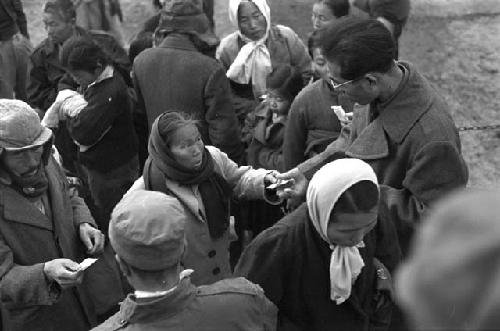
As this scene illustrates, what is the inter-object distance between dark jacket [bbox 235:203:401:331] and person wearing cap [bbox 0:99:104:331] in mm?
872

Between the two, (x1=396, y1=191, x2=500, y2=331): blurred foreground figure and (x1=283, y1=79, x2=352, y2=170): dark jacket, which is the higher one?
(x1=396, y1=191, x2=500, y2=331): blurred foreground figure

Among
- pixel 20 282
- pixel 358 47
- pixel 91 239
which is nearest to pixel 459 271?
pixel 358 47

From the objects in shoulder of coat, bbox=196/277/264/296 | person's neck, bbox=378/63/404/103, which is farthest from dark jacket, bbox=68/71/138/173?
shoulder of coat, bbox=196/277/264/296

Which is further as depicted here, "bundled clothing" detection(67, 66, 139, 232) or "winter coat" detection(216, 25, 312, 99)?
"winter coat" detection(216, 25, 312, 99)

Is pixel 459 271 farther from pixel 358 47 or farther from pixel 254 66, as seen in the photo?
pixel 254 66

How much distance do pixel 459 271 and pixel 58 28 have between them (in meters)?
5.64

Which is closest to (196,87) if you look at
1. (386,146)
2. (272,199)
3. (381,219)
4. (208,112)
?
(208,112)

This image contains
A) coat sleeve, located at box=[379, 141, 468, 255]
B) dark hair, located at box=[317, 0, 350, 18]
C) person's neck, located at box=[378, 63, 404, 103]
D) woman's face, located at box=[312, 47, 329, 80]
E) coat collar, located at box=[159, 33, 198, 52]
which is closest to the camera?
coat sleeve, located at box=[379, 141, 468, 255]

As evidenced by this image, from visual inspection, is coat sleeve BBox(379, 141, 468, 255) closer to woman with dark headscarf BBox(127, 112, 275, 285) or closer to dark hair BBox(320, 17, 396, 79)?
dark hair BBox(320, 17, 396, 79)

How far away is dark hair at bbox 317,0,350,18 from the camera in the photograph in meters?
6.01

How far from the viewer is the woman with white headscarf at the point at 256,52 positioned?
6.13 metres

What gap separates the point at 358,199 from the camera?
3113mm

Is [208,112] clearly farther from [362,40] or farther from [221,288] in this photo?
[221,288]

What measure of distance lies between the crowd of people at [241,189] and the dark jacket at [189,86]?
10 mm
